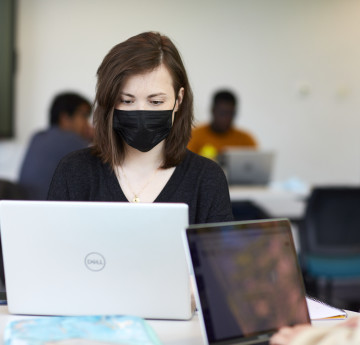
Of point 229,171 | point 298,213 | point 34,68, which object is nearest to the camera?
point 298,213

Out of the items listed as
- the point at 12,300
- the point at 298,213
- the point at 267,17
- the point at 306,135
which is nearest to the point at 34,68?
the point at 267,17

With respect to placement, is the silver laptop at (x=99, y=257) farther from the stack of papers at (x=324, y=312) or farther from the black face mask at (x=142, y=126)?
the black face mask at (x=142, y=126)

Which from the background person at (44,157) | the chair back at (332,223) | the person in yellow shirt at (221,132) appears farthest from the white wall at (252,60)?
the chair back at (332,223)

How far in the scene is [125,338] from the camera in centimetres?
114

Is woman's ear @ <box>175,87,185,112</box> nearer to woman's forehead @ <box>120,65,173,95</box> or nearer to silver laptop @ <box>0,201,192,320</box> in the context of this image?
woman's forehead @ <box>120,65,173,95</box>

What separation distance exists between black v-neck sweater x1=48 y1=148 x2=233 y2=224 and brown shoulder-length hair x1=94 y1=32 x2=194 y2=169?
0.04m

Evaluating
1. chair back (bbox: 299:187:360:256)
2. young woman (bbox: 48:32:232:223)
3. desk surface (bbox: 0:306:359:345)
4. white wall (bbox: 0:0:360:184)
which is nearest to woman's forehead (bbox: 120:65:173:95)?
young woman (bbox: 48:32:232:223)

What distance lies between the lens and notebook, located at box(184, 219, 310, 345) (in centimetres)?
110

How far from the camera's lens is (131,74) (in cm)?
170

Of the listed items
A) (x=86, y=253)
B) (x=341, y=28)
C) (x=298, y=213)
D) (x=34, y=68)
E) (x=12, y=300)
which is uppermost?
(x=341, y=28)

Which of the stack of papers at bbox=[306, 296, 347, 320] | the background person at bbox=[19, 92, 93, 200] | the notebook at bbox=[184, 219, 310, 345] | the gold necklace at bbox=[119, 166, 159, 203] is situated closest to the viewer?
the notebook at bbox=[184, 219, 310, 345]

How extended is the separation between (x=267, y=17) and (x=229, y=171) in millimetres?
2711

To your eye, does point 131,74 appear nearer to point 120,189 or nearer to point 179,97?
point 179,97

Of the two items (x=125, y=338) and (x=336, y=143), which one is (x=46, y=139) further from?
(x=336, y=143)
